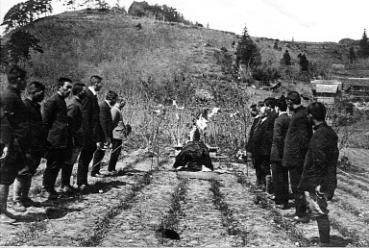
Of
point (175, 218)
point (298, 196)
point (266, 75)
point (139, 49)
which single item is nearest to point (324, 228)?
point (298, 196)

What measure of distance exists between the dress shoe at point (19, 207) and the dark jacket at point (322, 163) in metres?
3.62

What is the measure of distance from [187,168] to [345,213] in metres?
4.65

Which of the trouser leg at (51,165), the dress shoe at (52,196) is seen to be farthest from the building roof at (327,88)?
the dress shoe at (52,196)

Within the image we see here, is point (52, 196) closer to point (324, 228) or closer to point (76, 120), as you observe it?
point (76, 120)

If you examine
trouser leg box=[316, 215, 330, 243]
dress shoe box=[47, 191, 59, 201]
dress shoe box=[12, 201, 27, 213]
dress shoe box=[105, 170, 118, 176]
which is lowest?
dress shoe box=[105, 170, 118, 176]

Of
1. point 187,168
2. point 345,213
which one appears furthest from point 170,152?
point 345,213

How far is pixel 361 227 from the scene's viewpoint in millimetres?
5984

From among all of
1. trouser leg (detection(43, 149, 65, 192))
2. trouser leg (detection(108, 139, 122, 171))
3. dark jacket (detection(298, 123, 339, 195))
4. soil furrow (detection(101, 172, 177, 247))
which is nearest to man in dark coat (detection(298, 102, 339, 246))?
dark jacket (detection(298, 123, 339, 195))

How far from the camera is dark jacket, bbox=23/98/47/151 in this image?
5.75 meters

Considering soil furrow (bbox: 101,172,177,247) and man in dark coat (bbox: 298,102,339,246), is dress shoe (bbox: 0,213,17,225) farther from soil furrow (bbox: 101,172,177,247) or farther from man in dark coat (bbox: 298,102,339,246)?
man in dark coat (bbox: 298,102,339,246)

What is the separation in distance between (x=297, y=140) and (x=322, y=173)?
141 centimetres

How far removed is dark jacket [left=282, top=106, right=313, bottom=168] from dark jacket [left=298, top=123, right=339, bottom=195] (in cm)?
122

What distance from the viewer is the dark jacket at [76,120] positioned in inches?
274

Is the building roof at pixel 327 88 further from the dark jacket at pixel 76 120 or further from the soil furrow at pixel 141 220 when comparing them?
the dark jacket at pixel 76 120
